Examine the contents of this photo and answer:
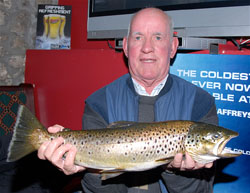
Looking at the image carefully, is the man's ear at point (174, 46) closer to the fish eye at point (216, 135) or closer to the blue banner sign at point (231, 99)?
the blue banner sign at point (231, 99)

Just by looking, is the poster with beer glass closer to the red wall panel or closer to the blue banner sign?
the red wall panel

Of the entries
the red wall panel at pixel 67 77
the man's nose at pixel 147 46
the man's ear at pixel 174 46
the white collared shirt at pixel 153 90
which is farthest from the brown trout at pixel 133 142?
the red wall panel at pixel 67 77

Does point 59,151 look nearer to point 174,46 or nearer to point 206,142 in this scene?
point 206,142

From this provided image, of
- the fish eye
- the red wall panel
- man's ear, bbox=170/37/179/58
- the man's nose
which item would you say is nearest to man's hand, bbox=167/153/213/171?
the fish eye

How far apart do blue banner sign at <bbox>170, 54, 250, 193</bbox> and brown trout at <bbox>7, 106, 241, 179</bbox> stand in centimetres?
50

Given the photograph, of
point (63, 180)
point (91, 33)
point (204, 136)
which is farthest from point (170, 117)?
point (91, 33)

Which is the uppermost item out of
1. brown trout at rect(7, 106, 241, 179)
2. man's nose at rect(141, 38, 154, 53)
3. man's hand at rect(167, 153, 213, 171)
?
man's nose at rect(141, 38, 154, 53)

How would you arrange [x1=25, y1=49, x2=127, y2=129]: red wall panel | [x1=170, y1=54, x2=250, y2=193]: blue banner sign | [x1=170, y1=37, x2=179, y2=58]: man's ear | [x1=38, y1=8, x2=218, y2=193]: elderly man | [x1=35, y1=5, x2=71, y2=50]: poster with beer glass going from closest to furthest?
1. [x1=38, y1=8, x2=218, y2=193]: elderly man
2. [x1=170, y1=54, x2=250, y2=193]: blue banner sign
3. [x1=170, y1=37, x2=179, y2=58]: man's ear
4. [x1=25, y1=49, x2=127, y2=129]: red wall panel
5. [x1=35, y1=5, x2=71, y2=50]: poster with beer glass

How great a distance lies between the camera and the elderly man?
66.4 inches

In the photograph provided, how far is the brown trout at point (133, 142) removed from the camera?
1347 millimetres

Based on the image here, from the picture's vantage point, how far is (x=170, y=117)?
1.72m

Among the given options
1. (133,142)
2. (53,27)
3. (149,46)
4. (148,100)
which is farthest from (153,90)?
(53,27)

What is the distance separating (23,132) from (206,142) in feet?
3.13

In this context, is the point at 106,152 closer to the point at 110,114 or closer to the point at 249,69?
the point at 110,114
